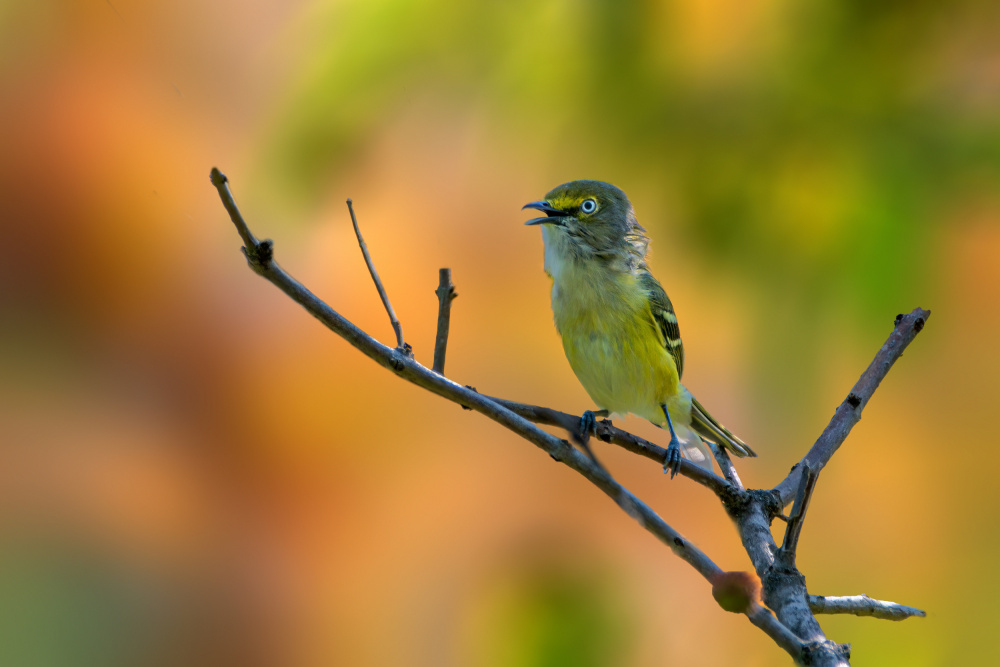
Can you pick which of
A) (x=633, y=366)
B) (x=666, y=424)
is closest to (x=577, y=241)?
Result: (x=633, y=366)

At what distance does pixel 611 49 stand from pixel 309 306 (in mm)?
1677

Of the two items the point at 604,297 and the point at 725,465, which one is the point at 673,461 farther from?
the point at 604,297

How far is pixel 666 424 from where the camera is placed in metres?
1.55

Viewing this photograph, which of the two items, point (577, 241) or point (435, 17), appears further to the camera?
point (435, 17)

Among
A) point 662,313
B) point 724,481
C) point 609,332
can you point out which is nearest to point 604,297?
point 609,332

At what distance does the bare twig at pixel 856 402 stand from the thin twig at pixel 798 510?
19 cm

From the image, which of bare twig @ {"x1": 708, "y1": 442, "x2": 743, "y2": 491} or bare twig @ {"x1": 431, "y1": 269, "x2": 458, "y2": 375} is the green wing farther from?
bare twig @ {"x1": 431, "y1": 269, "x2": 458, "y2": 375}

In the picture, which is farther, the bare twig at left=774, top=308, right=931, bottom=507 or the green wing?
the green wing

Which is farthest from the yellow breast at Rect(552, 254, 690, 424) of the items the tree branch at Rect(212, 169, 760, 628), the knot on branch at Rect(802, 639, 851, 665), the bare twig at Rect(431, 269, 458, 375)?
the knot on branch at Rect(802, 639, 851, 665)

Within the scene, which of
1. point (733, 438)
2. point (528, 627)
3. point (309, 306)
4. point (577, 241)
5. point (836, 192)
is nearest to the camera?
point (309, 306)

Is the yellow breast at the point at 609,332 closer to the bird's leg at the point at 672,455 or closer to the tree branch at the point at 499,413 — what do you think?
the bird's leg at the point at 672,455

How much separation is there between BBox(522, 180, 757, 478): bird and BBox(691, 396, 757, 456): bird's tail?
0.11 m

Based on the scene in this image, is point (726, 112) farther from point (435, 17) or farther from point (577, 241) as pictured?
point (577, 241)

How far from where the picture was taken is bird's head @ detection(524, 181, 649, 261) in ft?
4.41
